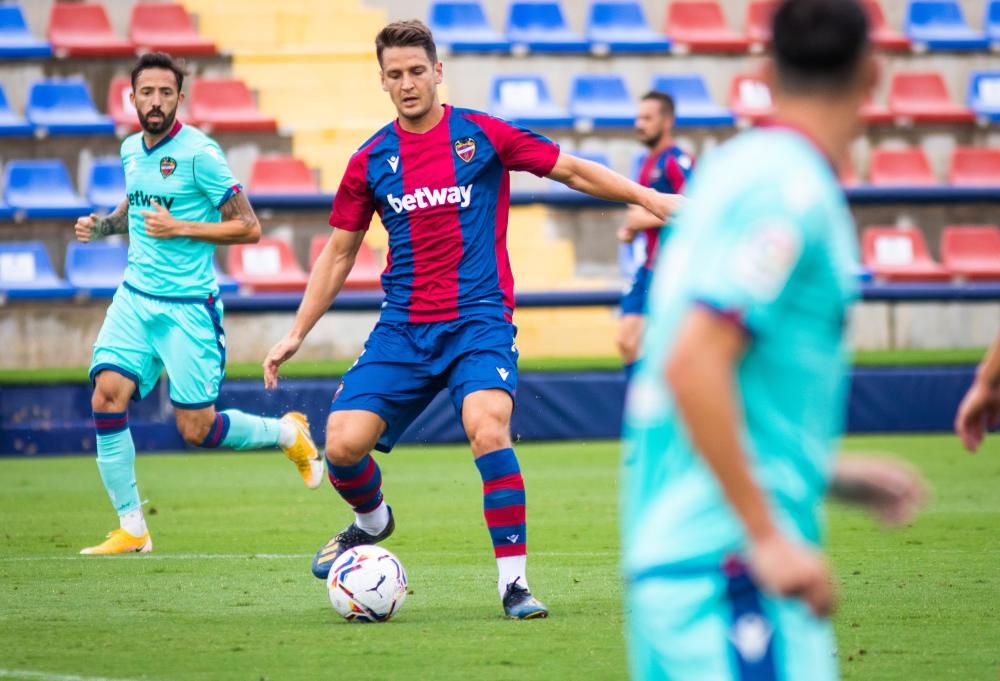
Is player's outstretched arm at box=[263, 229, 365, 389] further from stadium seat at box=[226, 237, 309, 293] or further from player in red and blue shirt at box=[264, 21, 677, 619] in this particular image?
stadium seat at box=[226, 237, 309, 293]

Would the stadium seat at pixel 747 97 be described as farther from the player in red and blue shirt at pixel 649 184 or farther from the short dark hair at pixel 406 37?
the short dark hair at pixel 406 37

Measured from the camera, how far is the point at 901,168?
752 inches

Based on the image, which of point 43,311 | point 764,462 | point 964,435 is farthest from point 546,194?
point 764,462

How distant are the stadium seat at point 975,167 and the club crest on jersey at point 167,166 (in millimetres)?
12504

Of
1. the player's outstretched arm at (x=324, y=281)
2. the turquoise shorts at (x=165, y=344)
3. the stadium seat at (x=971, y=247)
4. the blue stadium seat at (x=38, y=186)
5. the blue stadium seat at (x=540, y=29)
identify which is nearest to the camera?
the player's outstretched arm at (x=324, y=281)

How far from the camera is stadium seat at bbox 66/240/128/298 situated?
17.1 meters

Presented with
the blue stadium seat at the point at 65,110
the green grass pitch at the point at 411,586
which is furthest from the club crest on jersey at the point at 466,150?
the blue stadium seat at the point at 65,110

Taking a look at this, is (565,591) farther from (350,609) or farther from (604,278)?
(604,278)

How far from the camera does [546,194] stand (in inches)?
709

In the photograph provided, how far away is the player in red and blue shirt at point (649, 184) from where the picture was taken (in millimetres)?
13477

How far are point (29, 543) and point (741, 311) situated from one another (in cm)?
732

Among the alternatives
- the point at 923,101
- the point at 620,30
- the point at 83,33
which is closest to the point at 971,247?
the point at 923,101

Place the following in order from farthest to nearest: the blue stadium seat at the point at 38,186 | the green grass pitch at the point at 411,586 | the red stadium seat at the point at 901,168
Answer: the red stadium seat at the point at 901,168 → the blue stadium seat at the point at 38,186 → the green grass pitch at the point at 411,586

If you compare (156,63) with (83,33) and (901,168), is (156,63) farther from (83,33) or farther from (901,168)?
(901,168)
